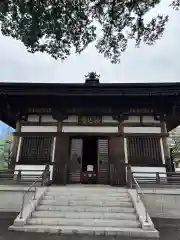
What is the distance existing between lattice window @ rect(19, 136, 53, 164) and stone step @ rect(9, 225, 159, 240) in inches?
166

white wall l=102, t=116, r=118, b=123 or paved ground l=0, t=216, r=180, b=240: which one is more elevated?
white wall l=102, t=116, r=118, b=123

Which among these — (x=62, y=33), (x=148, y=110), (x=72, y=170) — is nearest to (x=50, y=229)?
(x=72, y=170)

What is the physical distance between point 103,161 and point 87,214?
4.05 meters

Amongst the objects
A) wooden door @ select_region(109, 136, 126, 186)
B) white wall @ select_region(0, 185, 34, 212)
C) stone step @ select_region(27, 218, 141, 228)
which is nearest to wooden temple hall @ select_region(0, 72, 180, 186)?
wooden door @ select_region(109, 136, 126, 186)

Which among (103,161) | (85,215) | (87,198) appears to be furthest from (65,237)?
(103,161)

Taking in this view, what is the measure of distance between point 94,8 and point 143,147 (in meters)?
6.09

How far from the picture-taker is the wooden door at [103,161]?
945cm

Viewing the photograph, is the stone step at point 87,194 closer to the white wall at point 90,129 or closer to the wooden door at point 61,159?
the wooden door at point 61,159

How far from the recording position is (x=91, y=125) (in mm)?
9719

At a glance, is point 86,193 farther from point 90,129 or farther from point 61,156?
point 90,129

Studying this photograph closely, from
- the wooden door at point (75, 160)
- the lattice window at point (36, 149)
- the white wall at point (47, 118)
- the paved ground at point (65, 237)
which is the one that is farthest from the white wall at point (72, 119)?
the paved ground at point (65, 237)

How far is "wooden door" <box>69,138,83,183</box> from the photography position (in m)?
9.64

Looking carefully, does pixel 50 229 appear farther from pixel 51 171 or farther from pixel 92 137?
pixel 92 137

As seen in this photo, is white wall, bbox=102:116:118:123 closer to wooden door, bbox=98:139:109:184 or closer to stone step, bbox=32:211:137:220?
wooden door, bbox=98:139:109:184
